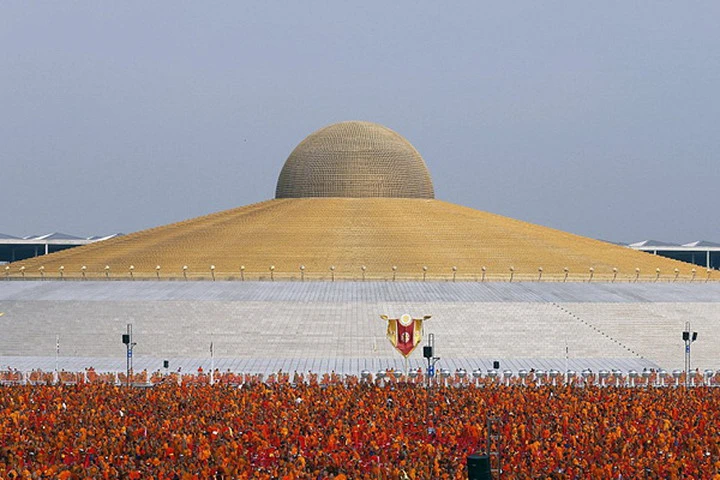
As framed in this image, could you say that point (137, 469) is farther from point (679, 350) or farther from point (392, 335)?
point (679, 350)

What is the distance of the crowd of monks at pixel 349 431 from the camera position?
1970 cm

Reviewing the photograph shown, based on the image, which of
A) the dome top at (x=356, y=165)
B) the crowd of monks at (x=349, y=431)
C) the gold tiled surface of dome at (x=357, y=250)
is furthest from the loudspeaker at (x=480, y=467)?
the dome top at (x=356, y=165)

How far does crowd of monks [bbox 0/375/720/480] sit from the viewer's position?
1970 cm

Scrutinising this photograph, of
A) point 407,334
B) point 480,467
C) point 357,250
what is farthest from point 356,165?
point 480,467

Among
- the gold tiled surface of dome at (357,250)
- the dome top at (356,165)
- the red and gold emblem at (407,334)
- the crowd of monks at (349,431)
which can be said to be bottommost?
the crowd of monks at (349,431)

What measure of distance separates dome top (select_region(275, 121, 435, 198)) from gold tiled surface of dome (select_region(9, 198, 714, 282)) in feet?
3.01

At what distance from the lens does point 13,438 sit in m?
22.4

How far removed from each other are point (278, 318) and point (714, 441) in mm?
25735

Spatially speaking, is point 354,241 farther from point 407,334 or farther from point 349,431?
point 349,431

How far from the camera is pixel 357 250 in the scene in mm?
60938

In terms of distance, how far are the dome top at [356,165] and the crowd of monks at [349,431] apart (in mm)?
40190

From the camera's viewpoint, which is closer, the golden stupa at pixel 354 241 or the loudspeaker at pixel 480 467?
the loudspeaker at pixel 480 467

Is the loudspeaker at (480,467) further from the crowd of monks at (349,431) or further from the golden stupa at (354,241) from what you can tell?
the golden stupa at (354,241)

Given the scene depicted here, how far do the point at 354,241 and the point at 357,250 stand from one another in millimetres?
1670
